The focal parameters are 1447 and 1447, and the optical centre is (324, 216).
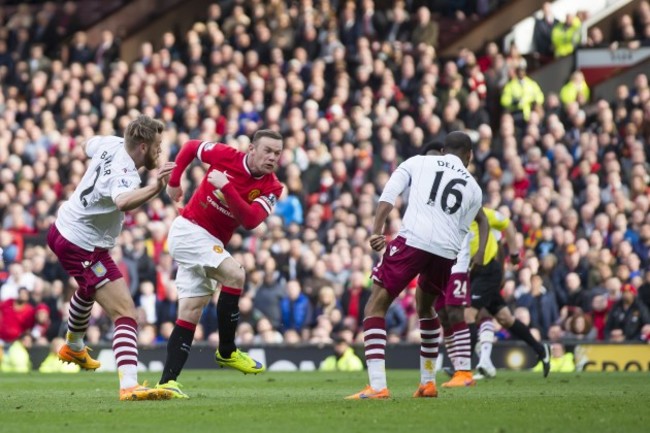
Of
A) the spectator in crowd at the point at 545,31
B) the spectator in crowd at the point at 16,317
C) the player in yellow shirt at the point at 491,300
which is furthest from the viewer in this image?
the spectator in crowd at the point at 545,31

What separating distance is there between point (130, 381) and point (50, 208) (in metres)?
13.8

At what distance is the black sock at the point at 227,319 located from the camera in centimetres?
1309

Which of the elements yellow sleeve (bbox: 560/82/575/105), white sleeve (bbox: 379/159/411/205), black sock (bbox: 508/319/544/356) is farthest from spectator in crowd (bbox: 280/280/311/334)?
white sleeve (bbox: 379/159/411/205)

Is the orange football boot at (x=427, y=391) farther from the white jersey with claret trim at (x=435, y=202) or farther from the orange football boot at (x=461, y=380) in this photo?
the orange football boot at (x=461, y=380)

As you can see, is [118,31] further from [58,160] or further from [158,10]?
[58,160]

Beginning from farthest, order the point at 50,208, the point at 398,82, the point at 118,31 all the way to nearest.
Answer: the point at 118,31, the point at 398,82, the point at 50,208

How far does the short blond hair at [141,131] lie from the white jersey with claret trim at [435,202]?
2075 mm

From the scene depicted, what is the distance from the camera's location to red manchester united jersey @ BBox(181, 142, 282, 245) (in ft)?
42.5

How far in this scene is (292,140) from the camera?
25.8 metres

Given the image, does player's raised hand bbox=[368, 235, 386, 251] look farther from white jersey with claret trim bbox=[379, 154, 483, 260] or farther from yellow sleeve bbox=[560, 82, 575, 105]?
yellow sleeve bbox=[560, 82, 575, 105]

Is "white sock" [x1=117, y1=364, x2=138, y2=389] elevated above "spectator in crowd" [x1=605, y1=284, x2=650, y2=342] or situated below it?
below

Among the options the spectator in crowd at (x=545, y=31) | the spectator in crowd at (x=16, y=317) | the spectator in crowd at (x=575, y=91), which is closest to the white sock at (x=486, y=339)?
the spectator in crowd at (x=16, y=317)

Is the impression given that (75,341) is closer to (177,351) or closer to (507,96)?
(177,351)

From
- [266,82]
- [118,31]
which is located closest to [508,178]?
[266,82]
